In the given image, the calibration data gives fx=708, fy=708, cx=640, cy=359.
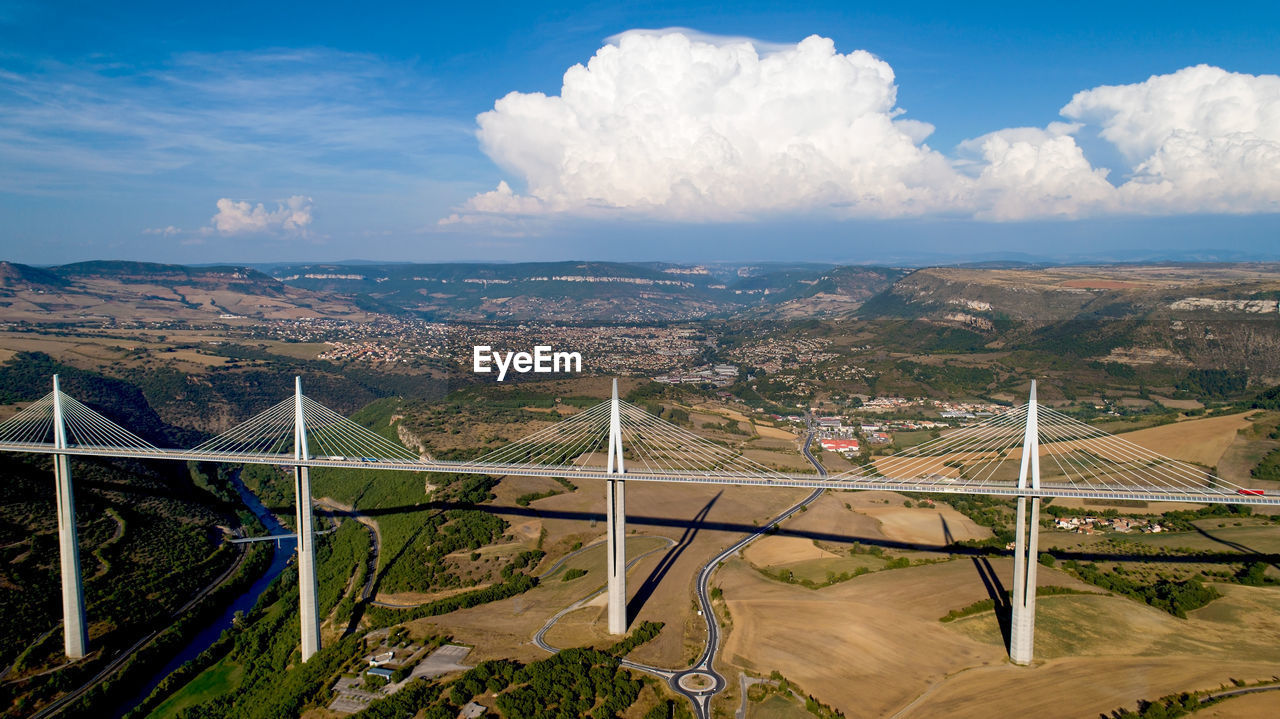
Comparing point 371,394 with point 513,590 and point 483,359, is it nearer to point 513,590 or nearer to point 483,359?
point 483,359

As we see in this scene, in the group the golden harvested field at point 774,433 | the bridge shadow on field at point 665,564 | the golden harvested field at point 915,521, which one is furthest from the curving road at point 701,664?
the golden harvested field at point 774,433

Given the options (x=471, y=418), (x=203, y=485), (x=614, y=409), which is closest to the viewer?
(x=614, y=409)

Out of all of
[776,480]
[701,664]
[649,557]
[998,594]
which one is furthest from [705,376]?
[701,664]

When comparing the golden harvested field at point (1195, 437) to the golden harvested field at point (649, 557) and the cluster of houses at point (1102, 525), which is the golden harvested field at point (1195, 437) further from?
the golden harvested field at point (649, 557)

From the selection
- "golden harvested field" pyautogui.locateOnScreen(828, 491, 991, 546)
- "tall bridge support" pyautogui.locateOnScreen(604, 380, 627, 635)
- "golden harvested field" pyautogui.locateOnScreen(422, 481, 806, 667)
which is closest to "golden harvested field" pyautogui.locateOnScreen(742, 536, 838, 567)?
"golden harvested field" pyautogui.locateOnScreen(422, 481, 806, 667)

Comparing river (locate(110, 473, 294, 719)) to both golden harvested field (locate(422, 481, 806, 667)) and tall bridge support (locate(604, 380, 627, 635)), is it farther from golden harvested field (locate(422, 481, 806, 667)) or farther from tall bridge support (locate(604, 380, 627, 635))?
tall bridge support (locate(604, 380, 627, 635))

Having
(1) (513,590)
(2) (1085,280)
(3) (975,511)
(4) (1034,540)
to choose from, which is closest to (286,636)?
(1) (513,590)

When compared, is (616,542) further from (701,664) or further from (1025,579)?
(1025,579)
